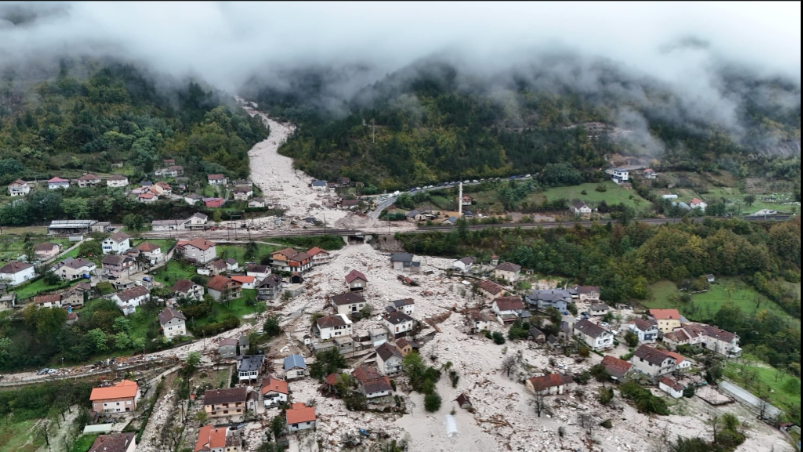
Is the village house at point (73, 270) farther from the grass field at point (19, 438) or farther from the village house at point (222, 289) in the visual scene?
the grass field at point (19, 438)

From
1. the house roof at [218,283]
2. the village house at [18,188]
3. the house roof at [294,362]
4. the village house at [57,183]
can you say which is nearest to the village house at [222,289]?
the house roof at [218,283]

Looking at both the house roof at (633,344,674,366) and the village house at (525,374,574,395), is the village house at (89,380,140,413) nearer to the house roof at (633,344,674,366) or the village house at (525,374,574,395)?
the village house at (525,374,574,395)

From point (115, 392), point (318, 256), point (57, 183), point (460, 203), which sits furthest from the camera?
point (460, 203)

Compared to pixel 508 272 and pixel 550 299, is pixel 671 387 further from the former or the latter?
pixel 508 272

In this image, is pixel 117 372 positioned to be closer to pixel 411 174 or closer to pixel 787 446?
pixel 787 446

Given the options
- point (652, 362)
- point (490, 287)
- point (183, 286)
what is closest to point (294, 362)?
point (183, 286)
